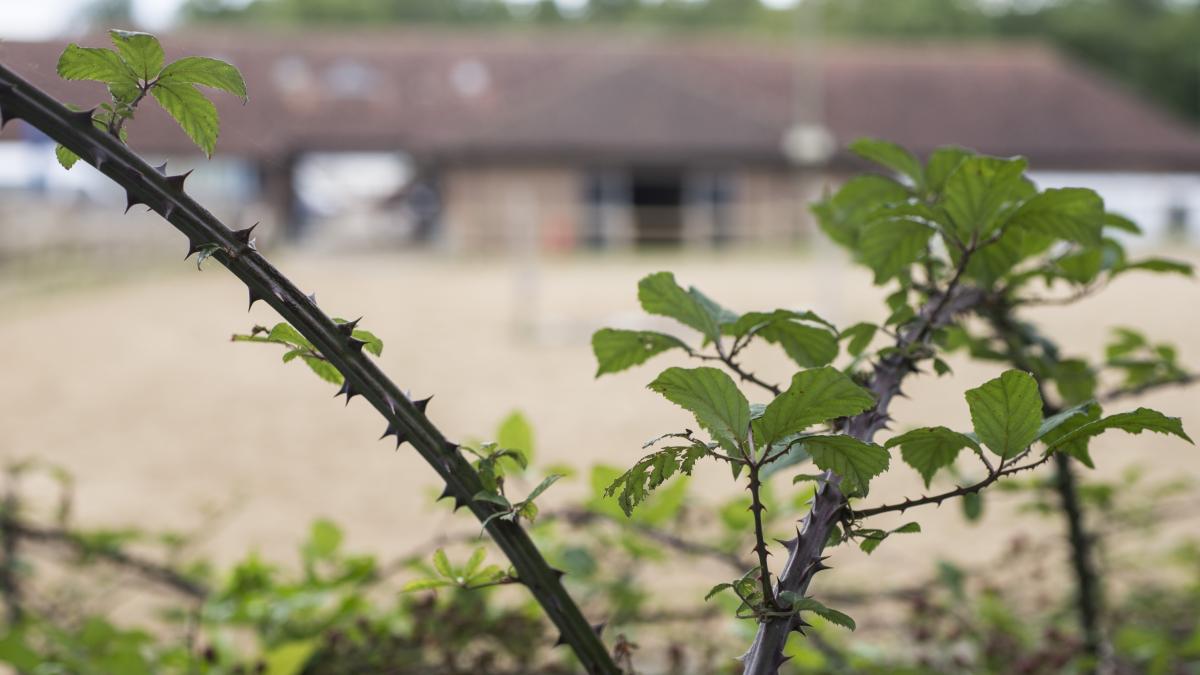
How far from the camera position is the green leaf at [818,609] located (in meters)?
0.59

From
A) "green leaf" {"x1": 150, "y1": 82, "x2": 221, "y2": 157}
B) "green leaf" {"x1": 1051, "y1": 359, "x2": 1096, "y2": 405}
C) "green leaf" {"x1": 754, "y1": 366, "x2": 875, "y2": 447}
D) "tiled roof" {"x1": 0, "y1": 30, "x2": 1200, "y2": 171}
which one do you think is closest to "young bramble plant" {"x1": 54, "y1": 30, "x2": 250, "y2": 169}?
"green leaf" {"x1": 150, "y1": 82, "x2": 221, "y2": 157}

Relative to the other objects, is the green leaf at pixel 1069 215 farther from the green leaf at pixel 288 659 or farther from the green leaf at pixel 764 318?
the green leaf at pixel 288 659

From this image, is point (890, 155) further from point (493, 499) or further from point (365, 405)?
point (365, 405)

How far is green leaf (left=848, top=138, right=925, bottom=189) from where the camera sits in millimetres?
916

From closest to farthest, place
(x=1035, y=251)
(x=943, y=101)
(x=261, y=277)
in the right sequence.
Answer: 1. (x=261, y=277)
2. (x=1035, y=251)
3. (x=943, y=101)

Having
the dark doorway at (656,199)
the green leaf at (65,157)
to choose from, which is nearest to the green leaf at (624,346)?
the green leaf at (65,157)

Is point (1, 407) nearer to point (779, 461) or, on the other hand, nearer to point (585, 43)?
point (779, 461)

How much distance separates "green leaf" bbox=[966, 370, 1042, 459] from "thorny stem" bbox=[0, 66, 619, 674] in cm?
26

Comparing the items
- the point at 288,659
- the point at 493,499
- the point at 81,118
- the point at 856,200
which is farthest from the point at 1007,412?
the point at 288,659

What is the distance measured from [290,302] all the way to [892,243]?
45cm

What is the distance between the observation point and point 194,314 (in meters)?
11.3

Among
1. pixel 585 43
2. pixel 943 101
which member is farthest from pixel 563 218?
pixel 943 101

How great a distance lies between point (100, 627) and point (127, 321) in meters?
10.3

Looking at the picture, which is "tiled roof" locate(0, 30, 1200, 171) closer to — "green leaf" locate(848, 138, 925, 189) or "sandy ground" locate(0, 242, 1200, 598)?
"sandy ground" locate(0, 242, 1200, 598)
